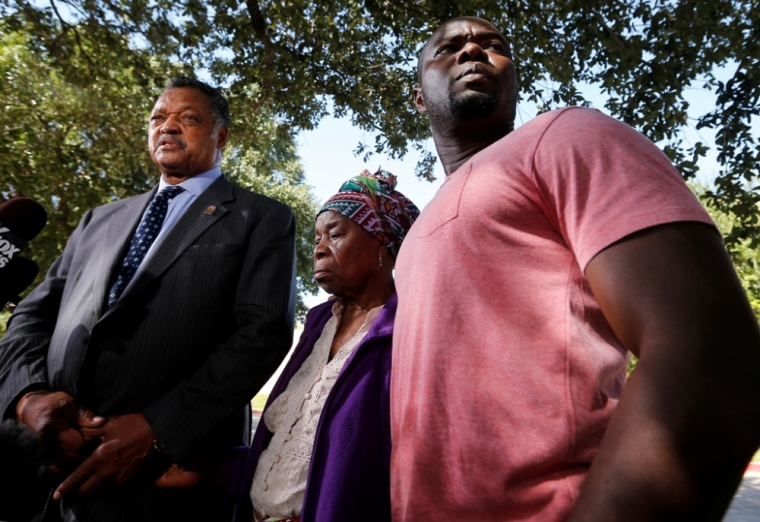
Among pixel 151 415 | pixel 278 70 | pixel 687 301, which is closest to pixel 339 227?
pixel 151 415

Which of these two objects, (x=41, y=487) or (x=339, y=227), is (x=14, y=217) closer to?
(x=41, y=487)

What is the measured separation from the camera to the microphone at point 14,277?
2.15m

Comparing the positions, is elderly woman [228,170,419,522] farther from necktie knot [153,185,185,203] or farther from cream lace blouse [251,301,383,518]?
necktie knot [153,185,185,203]

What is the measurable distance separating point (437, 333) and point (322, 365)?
149cm

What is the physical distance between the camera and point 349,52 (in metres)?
8.91

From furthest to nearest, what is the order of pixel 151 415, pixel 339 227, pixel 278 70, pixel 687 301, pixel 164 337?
pixel 278 70, pixel 339 227, pixel 164 337, pixel 151 415, pixel 687 301

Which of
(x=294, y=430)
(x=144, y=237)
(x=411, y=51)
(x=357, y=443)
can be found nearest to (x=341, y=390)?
(x=357, y=443)

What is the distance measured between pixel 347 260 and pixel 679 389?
1.94 m

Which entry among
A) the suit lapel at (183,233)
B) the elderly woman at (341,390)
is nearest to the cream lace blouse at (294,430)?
the elderly woman at (341,390)

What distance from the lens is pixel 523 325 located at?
1.03 metres

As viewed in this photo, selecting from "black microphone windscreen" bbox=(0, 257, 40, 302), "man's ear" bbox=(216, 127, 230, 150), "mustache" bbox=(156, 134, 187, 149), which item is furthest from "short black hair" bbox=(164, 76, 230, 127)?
"black microphone windscreen" bbox=(0, 257, 40, 302)

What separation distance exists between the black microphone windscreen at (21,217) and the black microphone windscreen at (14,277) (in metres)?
0.10

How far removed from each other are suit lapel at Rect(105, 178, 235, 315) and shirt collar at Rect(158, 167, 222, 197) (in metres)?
0.03

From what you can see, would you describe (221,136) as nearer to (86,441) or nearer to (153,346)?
(153,346)
